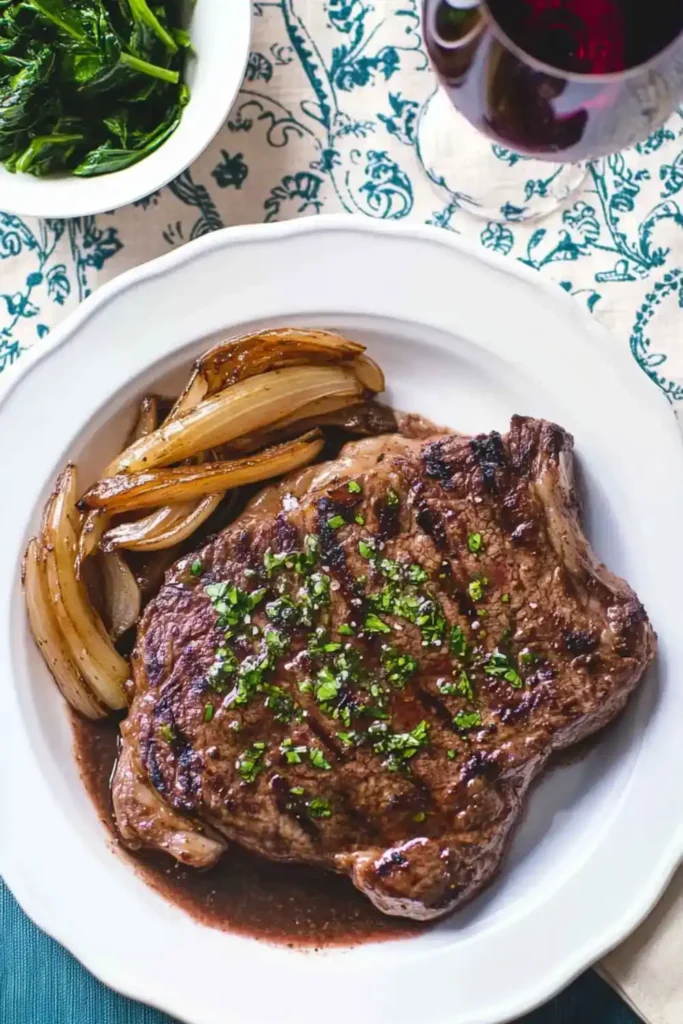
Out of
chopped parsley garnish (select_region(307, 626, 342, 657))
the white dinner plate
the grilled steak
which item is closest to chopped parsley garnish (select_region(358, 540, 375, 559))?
the grilled steak

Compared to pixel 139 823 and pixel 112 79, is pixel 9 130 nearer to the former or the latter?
pixel 112 79

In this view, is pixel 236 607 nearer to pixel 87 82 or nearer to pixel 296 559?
pixel 296 559

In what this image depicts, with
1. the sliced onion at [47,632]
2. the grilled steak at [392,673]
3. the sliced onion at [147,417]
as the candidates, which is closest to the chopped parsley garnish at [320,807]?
the grilled steak at [392,673]

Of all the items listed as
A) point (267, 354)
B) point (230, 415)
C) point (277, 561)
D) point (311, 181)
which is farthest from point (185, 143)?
point (277, 561)

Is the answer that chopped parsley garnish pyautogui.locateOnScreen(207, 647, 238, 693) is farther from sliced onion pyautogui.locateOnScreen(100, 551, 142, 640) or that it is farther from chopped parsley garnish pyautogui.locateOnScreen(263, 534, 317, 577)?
sliced onion pyautogui.locateOnScreen(100, 551, 142, 640)

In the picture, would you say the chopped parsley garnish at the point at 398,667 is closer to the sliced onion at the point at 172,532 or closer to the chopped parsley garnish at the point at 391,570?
the chopped parsley garnish at the point at 391,570

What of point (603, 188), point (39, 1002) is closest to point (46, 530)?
point (39, 1002)
